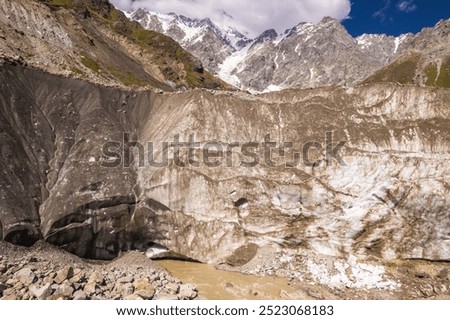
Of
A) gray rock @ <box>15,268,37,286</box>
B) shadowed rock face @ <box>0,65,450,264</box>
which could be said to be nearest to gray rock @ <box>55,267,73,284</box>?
gray rock @ <box>15,268,37,286</box>

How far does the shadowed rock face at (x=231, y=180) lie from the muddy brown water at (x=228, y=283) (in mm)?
1477

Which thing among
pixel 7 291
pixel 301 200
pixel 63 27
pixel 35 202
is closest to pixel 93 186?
pixel 35 202

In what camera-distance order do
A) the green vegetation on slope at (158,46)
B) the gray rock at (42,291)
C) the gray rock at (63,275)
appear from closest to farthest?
the gray rock at (42,291) → the gray rock at (63,275) → the green vegetation on slope at (158,46)

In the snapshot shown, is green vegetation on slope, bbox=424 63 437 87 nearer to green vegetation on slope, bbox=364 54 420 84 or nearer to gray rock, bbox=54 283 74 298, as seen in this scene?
green vegetation on slope, bbox=364 54 420 84

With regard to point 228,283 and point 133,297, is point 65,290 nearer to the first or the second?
point 133,297

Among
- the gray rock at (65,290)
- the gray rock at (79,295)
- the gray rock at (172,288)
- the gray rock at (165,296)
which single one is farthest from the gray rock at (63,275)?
the gray rock at (172,288)

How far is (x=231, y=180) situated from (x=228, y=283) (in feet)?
29.8

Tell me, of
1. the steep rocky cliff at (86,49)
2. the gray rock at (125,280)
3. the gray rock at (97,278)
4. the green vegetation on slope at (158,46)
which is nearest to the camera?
the gray rock at (97,278)

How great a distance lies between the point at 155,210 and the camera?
3186cm

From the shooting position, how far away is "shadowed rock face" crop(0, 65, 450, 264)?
Result: 2864cm

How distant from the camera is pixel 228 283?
26469 millimetres

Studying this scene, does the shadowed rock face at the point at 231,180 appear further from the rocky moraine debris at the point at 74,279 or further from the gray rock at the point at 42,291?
the gray rock at the point at 42,291

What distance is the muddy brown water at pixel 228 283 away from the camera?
25.0 m

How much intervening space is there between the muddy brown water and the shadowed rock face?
1477mm
